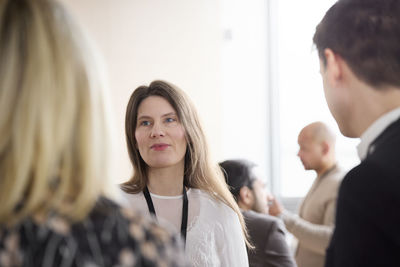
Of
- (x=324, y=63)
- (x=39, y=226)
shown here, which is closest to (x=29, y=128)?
(x=39, y=226)

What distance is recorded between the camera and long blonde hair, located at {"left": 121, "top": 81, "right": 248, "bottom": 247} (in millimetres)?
2439

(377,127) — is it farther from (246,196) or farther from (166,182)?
(246,196)

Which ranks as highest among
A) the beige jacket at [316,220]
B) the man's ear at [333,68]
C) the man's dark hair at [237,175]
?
the man's ear at [333,68]

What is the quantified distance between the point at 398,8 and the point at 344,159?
385 centimetres

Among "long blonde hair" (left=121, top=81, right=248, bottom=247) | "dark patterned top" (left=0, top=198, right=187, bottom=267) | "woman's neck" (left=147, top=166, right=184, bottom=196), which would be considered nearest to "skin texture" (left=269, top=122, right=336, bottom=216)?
"long blonde hair" (left=121, top=81, right=248, bottom=247)

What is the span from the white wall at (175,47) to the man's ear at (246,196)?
166 centimetres

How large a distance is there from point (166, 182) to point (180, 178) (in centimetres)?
8

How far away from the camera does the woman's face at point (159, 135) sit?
239 cm

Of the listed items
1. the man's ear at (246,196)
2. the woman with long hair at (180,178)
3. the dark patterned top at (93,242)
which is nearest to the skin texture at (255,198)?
the man's ear at (246,196)

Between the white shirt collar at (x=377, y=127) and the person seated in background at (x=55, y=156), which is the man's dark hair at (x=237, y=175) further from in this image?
the person seated in background at (x=55, y=156)

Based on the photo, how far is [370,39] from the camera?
131 cm

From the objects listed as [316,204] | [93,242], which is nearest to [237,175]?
[316,204]

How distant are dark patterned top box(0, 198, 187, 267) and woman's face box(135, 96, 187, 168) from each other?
4.62ft

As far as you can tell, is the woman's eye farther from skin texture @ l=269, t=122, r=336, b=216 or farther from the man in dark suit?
skin texture @ l=269, t=122, r=336, b=216
